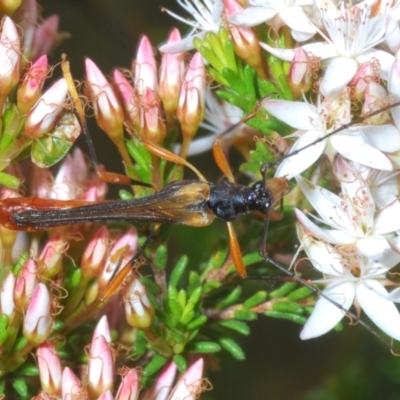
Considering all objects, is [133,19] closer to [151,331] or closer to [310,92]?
[310,92]

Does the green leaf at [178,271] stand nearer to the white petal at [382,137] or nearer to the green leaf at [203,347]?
the green leaf at [203,347]

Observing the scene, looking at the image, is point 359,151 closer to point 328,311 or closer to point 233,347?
point 328,311

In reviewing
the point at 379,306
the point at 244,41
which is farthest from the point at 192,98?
the point at 379,306

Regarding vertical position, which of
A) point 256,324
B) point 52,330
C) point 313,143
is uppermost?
point 313,143

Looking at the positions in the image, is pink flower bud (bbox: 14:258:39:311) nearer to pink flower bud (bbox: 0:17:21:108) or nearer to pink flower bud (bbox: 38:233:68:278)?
pink flower bud (bbox: 38:233:68:278)

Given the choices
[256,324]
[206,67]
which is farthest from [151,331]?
[256,324]

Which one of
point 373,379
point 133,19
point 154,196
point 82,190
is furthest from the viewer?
point 133,19

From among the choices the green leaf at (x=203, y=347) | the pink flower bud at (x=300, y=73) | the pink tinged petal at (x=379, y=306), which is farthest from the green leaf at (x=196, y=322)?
the pink flower bud at (x=300, y=73)
